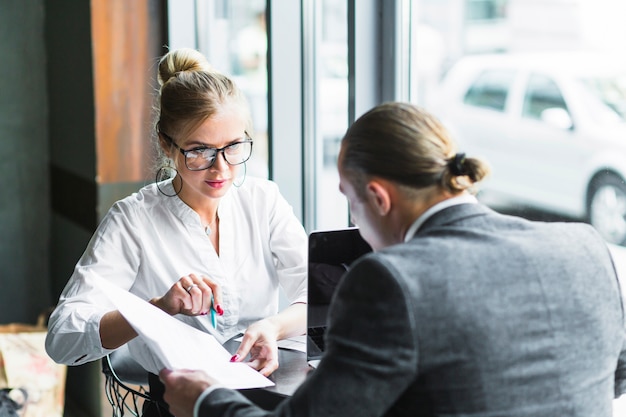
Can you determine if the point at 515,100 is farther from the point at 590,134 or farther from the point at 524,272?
the point at 524,272

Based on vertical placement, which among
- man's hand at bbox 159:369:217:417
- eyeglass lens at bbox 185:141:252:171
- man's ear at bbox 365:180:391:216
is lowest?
man's hand at bbox 159:369:217:417

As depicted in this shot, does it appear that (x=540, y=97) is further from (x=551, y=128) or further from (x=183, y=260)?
(x=183, y=260)

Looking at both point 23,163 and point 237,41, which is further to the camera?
point 23,163

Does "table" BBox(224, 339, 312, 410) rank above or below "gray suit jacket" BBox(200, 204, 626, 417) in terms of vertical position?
below

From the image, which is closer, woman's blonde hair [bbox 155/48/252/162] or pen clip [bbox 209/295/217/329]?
pen clip [bbox 209/295/217/329]

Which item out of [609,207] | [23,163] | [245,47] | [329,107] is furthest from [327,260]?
[23,163]

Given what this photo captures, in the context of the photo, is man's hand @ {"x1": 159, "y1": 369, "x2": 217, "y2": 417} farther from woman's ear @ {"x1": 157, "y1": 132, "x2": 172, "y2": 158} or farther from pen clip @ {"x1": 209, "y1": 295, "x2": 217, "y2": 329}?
woman's ear @ {"x1": 157, "y1": 132, "x2": 172, "y2": 158}

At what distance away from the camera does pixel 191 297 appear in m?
1.69

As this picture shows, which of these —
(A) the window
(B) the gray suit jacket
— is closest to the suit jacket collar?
(B) the gray suit jacket

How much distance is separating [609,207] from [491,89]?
0.47 meters

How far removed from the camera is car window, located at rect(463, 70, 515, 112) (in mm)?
2064

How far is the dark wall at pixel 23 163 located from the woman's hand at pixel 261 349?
283 centimetres

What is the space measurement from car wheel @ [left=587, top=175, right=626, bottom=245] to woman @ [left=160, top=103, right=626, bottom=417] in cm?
52

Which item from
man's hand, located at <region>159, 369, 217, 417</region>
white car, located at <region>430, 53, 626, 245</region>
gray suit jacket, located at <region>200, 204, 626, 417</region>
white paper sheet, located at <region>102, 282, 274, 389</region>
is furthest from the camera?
white car, located at <region>430, 53, 626, 245</region>
